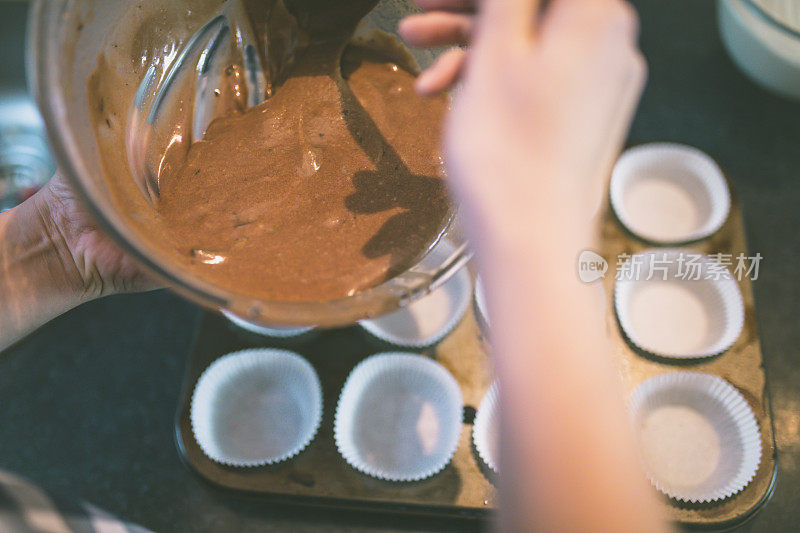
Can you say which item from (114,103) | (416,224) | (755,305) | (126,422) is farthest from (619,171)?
(126,422)

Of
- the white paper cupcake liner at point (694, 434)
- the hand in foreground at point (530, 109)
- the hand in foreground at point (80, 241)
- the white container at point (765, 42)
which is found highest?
Answer: the hand in foreground at point (530, 109)

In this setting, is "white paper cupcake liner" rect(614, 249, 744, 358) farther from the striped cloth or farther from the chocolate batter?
the striped cloth

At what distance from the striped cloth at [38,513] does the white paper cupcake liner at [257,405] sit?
0.52m

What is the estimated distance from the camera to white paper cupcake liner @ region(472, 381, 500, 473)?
1165 millimetres

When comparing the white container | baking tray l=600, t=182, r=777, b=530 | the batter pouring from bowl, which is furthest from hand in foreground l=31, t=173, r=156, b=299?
the white container

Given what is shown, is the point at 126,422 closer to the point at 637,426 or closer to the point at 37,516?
the point at 37,516

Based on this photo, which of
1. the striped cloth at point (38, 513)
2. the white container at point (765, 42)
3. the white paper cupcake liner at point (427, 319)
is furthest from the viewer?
the white container at point (765, 42)

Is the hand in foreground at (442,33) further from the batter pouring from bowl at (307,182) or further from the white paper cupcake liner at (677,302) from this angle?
the white paper cupcake liner at (677,302)

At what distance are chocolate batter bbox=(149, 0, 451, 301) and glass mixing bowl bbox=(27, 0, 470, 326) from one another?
1.5 inches

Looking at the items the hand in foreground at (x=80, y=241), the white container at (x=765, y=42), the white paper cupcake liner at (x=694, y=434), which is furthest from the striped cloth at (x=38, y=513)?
the white container at (x=765, y=42)

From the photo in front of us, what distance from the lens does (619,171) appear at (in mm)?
1451

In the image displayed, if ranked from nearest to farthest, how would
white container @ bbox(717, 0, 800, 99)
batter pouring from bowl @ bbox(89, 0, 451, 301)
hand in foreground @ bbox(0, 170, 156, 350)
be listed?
1. batter pouring from bowl @ bbox(89, 0, 451, 301)
2. hand in foreground @ bbox(0, 170, 156, 350)
3. white container @ bbox(717, 0, 800, 99)

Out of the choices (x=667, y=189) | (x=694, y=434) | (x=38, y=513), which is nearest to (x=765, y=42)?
(x=667, y=189)

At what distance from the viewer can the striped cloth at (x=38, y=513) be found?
1.90 feet
